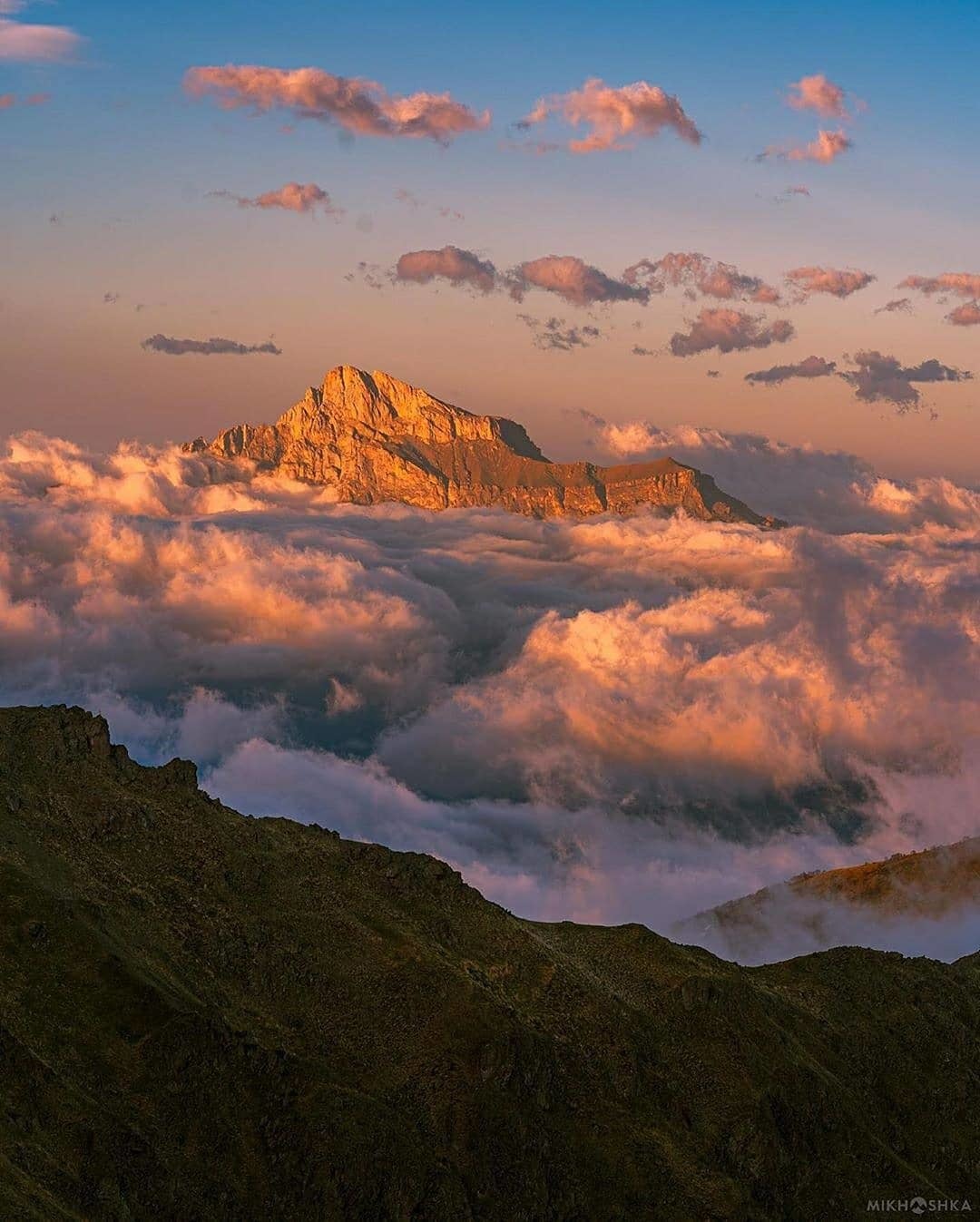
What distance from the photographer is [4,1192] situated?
139750 mm

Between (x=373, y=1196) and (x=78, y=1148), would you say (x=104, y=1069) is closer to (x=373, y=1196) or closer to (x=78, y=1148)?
(x=78, y=1148)

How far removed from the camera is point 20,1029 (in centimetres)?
18075

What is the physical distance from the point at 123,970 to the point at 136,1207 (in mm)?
40633

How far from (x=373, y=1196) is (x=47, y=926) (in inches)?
2415

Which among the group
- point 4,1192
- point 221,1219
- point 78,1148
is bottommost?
point 221,1219

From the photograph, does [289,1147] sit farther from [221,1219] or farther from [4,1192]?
[4,1192]

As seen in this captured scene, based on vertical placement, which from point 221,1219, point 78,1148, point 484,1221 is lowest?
point 484,1221

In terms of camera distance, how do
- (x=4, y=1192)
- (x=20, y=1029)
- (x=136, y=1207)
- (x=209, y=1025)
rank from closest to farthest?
(x=4, y=1192) < (x=136, y=1207) < (x=20, y=1029) < (x=209, y=1025)

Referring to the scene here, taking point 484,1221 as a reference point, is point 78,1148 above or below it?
above

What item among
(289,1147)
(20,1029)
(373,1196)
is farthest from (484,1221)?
(20,1029)

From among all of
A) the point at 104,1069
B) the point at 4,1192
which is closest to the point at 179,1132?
the point at 104,1069

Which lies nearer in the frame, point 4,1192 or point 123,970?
point 4,1192

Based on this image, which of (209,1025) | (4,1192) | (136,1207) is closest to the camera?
(4,1192)

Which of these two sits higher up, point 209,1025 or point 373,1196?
point 209,1025
